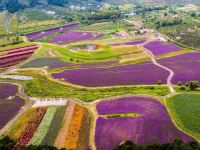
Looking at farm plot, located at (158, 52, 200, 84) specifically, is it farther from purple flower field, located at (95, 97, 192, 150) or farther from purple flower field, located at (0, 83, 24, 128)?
purple flower field, located at (0, 83, 24, 128)

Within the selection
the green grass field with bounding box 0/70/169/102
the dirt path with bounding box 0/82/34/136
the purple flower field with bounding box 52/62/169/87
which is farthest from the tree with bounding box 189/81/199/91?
the dirt path with bounding box 0/82/34/136

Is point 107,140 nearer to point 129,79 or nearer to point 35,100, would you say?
point 35,100

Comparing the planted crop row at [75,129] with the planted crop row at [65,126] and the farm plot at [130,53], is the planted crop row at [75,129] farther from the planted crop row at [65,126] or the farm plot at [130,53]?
the farm plot at [130,53]

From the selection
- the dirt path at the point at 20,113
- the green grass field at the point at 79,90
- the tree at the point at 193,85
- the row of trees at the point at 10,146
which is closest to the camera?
the row of trees at the point at 10,146

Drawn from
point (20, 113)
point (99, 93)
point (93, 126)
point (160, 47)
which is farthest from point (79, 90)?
point (160, 47)

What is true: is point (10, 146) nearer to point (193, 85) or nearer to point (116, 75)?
point (116, 75)

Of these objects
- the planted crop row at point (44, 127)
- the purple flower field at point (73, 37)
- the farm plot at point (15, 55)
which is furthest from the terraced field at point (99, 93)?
the purple flower field at point (73, 37)
